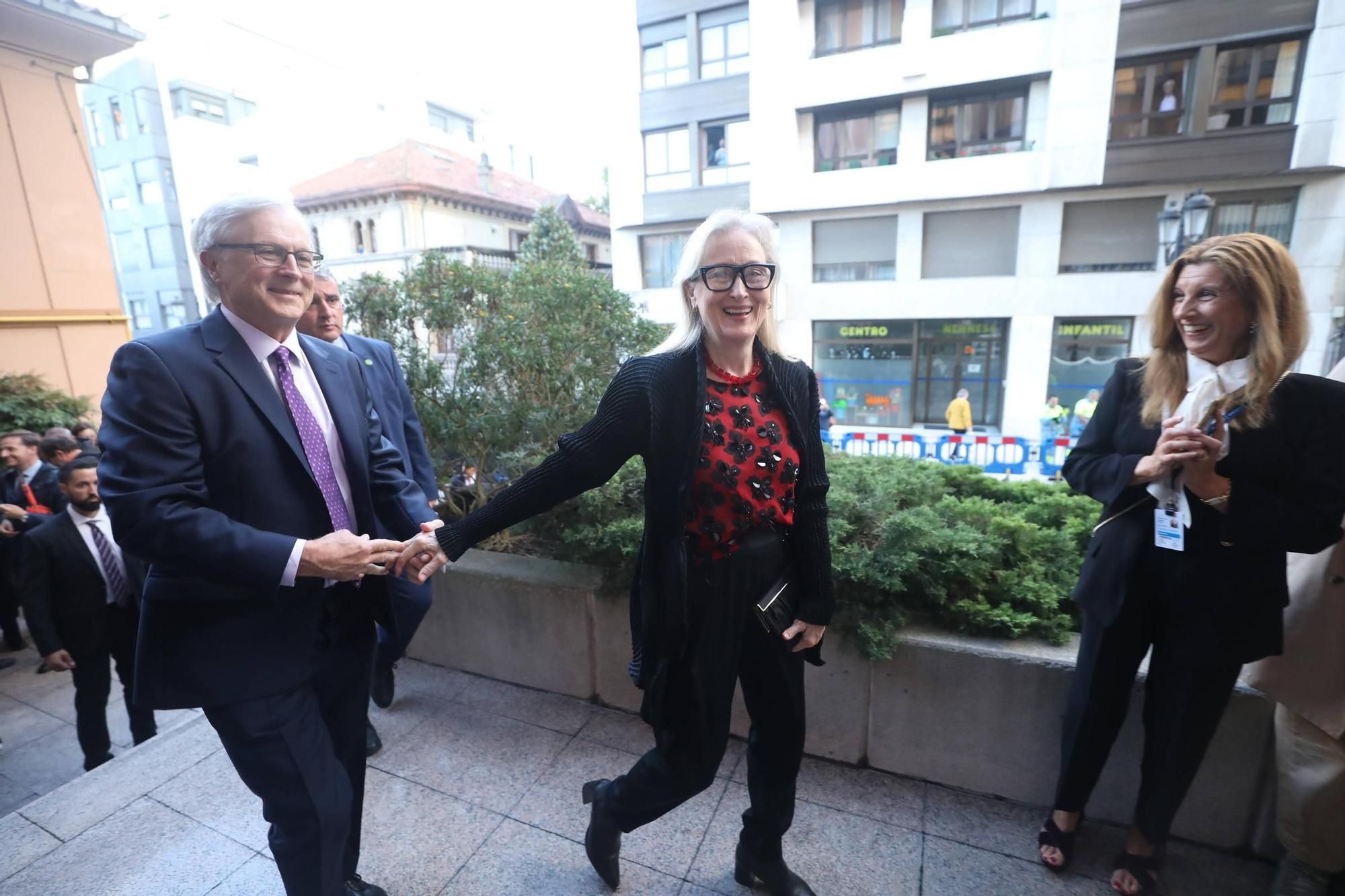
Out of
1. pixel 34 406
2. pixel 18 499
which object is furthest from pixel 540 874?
pixel 34 406

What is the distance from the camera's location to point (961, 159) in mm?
15453

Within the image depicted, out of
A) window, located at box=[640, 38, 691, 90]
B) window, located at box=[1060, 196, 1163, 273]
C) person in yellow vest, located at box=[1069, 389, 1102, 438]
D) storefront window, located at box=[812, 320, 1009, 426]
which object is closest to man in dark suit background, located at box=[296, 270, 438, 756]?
person in yellow vest, located at box=[1069, 389, 1102, 438]

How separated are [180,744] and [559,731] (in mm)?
1831

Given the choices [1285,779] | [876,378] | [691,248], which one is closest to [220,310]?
[691,248]

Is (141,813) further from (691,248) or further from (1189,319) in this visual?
(1189,319)

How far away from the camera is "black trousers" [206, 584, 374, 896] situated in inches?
63.9

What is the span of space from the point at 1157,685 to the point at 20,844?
13.8 feet

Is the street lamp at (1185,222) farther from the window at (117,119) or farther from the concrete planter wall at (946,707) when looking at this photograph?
the window at (117,119)

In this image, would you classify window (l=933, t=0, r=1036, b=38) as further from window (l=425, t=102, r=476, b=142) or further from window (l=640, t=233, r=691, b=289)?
window (l=425, t=102, r=476, b=142)

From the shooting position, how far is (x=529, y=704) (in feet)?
11.0

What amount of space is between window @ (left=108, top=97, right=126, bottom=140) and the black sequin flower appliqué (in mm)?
41609

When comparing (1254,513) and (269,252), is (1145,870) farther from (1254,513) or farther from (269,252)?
(269,252)

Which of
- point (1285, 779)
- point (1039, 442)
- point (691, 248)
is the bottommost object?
point (1039, 442)

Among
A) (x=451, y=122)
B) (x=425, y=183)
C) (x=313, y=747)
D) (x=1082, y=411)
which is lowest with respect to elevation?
(x=1082, y=411)
